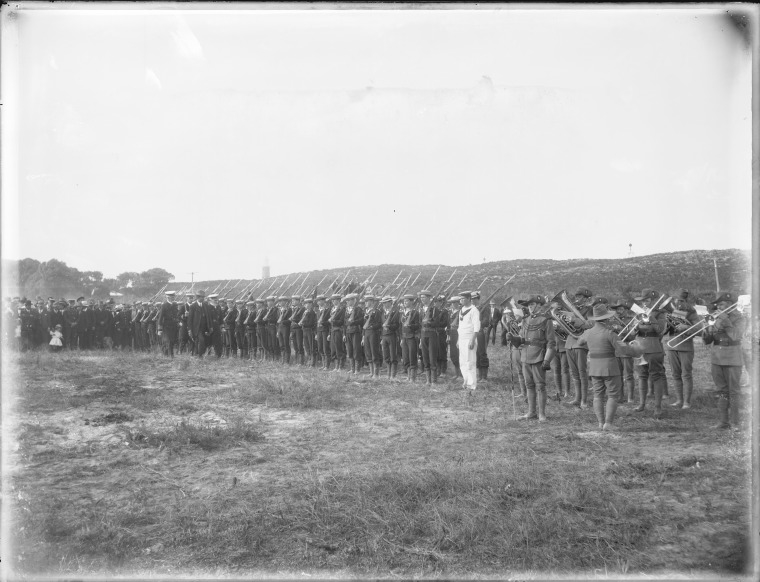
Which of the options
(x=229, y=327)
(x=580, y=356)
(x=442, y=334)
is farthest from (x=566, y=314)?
(x=229, y=327)

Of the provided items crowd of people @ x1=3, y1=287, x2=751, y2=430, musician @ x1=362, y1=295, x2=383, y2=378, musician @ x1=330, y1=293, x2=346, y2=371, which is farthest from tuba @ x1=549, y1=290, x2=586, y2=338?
musician @ x1=330, y1=293, x2=346, y2=371

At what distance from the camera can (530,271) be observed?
32.3m

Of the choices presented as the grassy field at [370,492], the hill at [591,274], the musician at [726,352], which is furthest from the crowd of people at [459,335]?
the hill at [591,274]

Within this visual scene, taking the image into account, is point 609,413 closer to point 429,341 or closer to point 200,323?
point 429,341

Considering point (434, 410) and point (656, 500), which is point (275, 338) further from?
point (656, 500)

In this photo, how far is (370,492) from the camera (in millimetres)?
5270

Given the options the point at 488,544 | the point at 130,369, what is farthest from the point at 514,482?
the point at 130,369

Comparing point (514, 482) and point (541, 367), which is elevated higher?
point (541, 367)

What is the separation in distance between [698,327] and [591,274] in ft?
73.2

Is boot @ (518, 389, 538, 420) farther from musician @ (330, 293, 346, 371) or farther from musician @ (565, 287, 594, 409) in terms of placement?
musician @ (330, 293, 346, 371)

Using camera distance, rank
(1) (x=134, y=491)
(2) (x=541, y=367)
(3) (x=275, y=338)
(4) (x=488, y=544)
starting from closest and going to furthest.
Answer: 1. (4) (x=488, y=544)
2. (1) (x=134, y=491)
3. (2) (x=541, y=367)
4. (3) (x=275, y=338)

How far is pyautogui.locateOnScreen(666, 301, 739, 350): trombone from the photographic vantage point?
7.42 m

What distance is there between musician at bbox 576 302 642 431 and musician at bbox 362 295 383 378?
20.5 ft

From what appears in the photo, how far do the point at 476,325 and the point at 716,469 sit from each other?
198 inches
